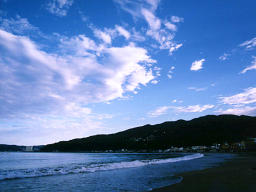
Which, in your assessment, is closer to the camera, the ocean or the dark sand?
the dark sand

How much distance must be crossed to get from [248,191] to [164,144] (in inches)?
7632

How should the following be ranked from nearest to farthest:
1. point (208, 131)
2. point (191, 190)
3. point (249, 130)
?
point (191, 190)
point (249, 130)
point (208, 131)

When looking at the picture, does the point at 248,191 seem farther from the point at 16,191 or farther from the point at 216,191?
the point at 16,191

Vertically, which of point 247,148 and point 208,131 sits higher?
point 208,131

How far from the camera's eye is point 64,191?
36.1ft

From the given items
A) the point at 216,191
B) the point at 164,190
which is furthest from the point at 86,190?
the point at 216,191

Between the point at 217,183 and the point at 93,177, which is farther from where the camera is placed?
the point at 93,177

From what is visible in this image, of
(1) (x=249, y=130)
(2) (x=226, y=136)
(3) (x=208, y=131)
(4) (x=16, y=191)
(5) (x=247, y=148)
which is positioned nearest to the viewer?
(4) (x=16, y=191)

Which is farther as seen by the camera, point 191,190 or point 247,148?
point 247,148

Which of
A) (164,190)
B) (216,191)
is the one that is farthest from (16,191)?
(216,191)

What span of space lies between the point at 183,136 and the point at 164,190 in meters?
194

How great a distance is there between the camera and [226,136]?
15350 cm

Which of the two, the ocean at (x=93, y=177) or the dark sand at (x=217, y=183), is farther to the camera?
the ocean at (x=93, y=177)

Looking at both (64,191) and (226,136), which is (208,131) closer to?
(226,136)
